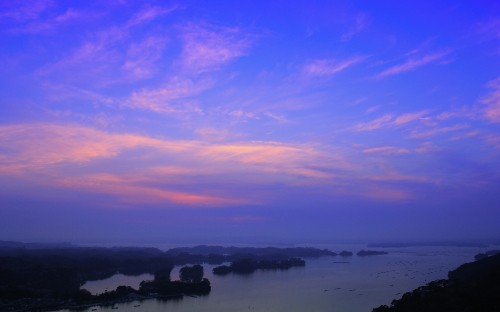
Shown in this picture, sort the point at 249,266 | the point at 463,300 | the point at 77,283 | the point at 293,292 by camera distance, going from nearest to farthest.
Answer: the point at 463,300, the point at 293,292, the point at 77,283, the point at 249,266

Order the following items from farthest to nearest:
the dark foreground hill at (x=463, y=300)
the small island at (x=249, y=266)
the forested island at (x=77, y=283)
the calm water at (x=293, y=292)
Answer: the small island at (x=249, y=266) < the forested island at (x=77, y=283) < the calm water at (x=293, y=292) < the dark foreground hill at (x=463, y=300)

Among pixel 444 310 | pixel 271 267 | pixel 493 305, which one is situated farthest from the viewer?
pixel 271 267

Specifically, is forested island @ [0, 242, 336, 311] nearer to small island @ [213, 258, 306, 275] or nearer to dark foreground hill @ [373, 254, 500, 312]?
small island @ [213, 258, 306, 275]

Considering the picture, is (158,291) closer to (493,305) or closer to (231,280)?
(231,280)

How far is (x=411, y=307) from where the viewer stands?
13492 millimetres

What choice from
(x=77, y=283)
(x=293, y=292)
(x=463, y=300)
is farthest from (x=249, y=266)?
(x=463, y=300)

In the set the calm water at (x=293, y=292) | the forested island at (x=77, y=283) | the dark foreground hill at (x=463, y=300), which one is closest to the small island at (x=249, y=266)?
the forested island at (x=77, y=283)

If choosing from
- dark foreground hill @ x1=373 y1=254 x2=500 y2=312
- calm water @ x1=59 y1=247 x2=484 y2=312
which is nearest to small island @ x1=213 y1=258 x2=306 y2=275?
calm water @ x1=59 y1=247 x2=484 y2=312

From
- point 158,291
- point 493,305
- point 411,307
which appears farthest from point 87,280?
point 493,305

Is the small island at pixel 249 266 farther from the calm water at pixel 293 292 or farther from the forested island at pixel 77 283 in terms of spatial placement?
the calm water at pixel 293 292

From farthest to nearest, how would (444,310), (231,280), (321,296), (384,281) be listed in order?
(231,280) → (384,281) → (321,296) → (444,310)

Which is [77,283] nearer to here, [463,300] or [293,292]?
[293,292]

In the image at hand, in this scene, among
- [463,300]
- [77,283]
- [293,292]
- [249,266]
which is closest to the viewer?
[463,300]

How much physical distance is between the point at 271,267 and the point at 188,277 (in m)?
12.8
